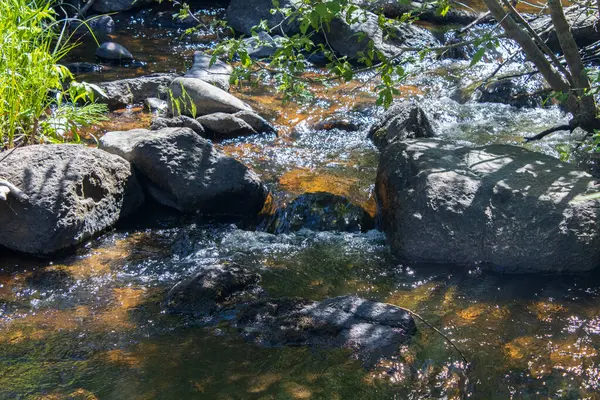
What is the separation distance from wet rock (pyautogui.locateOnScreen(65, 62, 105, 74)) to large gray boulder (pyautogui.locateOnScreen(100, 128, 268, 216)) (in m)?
4.04

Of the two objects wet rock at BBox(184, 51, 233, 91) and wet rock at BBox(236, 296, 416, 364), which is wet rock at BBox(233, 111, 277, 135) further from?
wet rock at BBox(236, 296, 416, 364)

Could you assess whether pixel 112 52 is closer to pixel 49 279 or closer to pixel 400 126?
pixel 400 126

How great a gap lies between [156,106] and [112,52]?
2601 mm

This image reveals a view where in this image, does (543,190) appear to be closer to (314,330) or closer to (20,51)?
(314,330)

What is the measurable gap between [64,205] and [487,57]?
7.82 m

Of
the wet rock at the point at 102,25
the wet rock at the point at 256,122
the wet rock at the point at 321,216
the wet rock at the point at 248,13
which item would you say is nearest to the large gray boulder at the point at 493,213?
the wet rock at the point at 321,216

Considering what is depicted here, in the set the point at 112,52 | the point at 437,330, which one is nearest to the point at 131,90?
the point at 112,52

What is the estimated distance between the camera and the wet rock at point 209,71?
27.4ft

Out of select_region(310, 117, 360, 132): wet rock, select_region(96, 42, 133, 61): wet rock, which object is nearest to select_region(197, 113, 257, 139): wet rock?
select_region(310, 117, 360, 132): wet rock

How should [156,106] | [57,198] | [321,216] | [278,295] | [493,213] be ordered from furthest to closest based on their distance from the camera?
[156,106] < [321,216] < [57,198] < [493,213] < [278,295]

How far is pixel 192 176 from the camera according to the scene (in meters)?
5.53

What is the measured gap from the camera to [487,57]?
34.6 feet

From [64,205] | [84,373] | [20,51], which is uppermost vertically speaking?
Result: [20,51]

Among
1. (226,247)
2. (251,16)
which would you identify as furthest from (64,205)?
(251,16)
